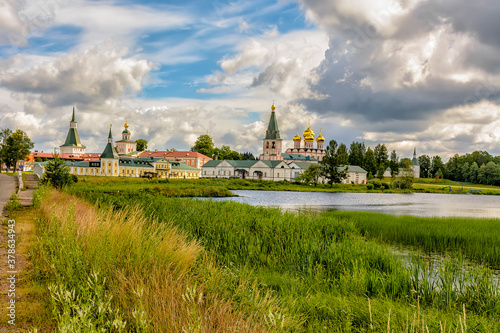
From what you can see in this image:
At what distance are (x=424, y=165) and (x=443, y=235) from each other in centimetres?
14681

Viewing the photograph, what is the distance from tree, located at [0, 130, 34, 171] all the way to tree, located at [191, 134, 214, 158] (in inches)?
3022

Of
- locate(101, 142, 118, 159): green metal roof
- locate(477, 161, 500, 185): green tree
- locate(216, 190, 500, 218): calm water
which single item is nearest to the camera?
locate(216, 190, 500, 218): calm water

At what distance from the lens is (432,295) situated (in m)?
7.45

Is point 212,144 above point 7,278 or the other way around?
above

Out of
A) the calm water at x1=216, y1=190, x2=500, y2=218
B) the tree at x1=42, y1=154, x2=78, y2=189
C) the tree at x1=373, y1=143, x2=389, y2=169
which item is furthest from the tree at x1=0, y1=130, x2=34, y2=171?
the tree at x1=373, y1=143, x2=389, y2=169

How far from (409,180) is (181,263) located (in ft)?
265

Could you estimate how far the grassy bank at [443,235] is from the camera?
13.3m

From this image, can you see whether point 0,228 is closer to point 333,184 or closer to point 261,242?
point 261,242

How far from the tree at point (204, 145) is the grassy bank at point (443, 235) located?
124m

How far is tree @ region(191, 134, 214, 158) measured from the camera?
142250 millimetres

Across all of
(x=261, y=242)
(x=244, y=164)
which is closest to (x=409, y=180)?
(x=244, y=164)

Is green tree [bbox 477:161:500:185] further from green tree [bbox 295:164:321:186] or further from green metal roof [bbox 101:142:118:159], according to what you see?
green metal roof [bbox 101:142:118:159]

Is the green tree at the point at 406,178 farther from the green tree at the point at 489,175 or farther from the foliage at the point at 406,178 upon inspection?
the green tree at the point at 489,175

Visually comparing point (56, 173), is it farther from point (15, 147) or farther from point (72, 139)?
point (72, 139)
